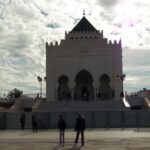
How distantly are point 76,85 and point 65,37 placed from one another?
7288 mm

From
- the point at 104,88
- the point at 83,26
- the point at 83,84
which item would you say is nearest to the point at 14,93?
the point at 83,26

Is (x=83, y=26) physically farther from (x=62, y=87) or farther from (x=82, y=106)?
(x=82, y=106)

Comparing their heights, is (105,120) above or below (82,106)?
below

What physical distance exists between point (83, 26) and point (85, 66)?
8638mm

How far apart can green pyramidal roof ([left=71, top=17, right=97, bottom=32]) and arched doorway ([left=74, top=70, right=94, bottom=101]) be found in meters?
6.99

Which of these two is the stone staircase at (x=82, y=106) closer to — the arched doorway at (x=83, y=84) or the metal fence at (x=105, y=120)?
the metal fence at (x=105, y=120)

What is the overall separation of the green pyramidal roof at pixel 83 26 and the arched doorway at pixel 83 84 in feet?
22.9

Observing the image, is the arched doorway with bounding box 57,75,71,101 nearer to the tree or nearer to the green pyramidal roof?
the green pyramidal roof

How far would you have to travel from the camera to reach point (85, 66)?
70750 mm

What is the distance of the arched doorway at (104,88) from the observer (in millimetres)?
71062

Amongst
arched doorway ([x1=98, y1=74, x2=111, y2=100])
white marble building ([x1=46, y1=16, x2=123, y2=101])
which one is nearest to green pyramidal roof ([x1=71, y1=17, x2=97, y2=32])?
white marble building ([x1=46, y1=16, x2=123, y2=101])

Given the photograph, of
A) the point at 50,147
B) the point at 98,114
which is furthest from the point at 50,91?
the point at 50,147

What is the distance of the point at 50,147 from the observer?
2236cm

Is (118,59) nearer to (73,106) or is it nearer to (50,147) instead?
(73,106)
